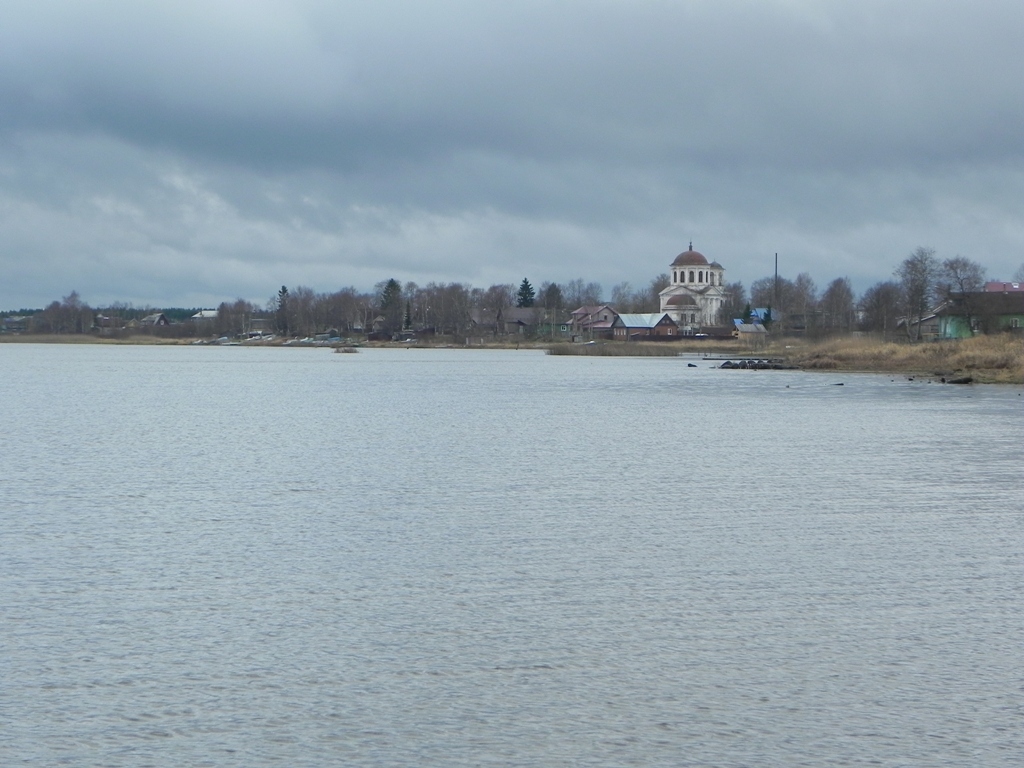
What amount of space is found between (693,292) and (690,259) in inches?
335

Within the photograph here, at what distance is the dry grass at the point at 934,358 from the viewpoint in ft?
172

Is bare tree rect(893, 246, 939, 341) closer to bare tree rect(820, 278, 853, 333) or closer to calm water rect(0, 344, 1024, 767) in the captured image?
bare tree rect(820, 278, 853, 333)

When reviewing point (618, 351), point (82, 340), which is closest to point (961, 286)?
point (618, 351)

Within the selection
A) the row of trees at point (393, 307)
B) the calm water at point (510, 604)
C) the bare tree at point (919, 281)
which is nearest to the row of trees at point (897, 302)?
the bare tree at point (919, 281)

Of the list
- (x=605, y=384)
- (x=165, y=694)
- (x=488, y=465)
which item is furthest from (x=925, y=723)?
(x=605, y=384)

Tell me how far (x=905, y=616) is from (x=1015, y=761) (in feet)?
11.4

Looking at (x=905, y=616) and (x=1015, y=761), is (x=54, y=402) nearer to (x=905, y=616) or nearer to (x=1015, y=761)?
(x=905, y=616)

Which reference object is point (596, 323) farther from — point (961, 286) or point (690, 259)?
point (961, 286)

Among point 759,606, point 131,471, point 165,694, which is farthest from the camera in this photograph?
point 131,471

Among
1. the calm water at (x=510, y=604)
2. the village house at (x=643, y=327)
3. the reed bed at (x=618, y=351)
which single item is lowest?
the calm water at (x=510, y=604)

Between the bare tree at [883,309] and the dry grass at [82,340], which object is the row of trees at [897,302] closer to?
the bare tree at [883,309]

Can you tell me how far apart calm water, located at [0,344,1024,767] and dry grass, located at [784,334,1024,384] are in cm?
2991

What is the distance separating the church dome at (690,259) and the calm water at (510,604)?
151 metres

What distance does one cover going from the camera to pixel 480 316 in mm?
168125
